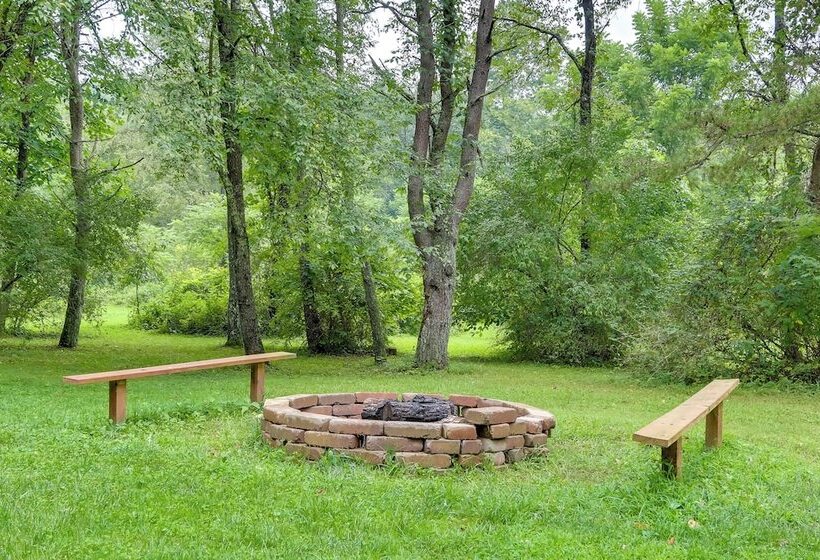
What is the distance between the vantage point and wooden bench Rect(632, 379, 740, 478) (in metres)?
4.27

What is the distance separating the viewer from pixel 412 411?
6.22 m

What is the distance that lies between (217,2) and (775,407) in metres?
10.9

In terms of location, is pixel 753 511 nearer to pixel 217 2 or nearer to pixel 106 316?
pixel 217 2

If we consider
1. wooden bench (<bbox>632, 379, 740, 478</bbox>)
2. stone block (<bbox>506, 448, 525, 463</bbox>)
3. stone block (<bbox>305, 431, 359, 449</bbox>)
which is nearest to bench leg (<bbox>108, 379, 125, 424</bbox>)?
stone block (<bbox>305, 431, 359, 449</bbox>)

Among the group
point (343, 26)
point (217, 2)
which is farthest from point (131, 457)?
point (343, 26)

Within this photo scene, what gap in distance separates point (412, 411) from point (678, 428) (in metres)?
2.37

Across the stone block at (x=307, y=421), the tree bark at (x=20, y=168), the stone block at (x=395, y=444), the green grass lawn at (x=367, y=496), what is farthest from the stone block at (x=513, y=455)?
the tree bark at (x=20, y=168)

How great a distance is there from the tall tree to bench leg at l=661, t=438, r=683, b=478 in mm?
9426

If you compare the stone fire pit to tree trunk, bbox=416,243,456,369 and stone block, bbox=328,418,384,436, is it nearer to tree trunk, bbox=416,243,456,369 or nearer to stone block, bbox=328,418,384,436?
stone block, bbox=328,418,384,436

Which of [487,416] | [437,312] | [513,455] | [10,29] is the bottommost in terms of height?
[513,455]

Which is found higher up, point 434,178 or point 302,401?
point 434,178

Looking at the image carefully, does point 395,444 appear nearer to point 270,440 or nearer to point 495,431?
point 495,431

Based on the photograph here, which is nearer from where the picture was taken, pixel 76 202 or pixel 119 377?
pixel 119 377

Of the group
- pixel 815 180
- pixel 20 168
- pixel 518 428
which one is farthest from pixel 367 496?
pixel 20 168
